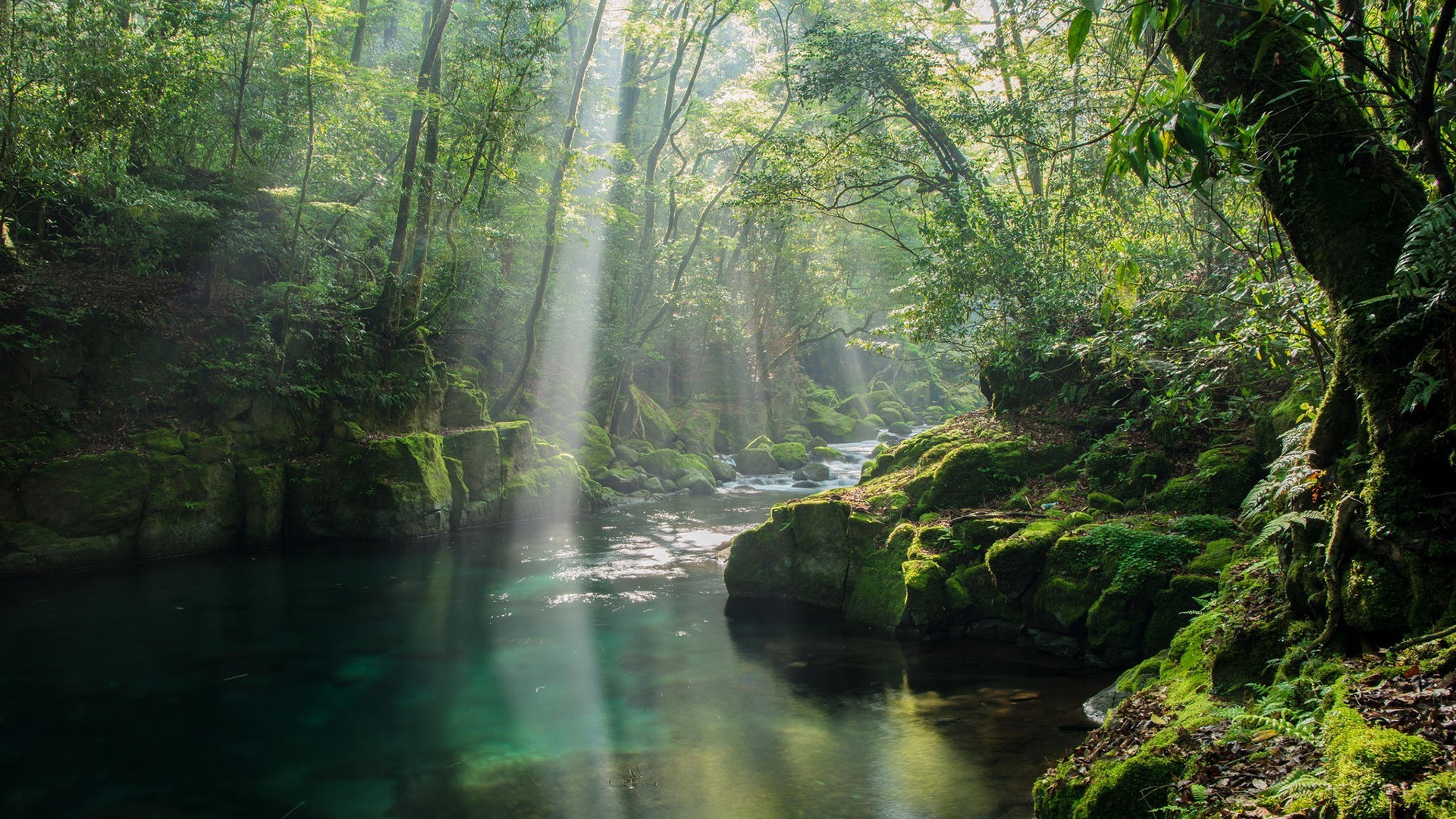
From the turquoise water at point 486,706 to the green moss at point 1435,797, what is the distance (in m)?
2.77

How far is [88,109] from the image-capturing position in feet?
41.0

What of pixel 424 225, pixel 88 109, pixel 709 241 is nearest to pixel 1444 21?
pixel 88 109

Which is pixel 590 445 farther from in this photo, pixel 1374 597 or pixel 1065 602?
pixel 1374 597

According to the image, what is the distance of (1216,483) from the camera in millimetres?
8086

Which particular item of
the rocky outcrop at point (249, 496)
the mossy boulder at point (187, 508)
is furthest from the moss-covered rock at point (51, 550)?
the mossy boulder at point (187, 508)

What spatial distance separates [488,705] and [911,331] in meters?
9.19

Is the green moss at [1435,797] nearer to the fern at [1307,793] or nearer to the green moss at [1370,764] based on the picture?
the green moss at [1370,764]

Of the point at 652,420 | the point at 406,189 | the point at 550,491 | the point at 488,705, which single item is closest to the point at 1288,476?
the point at 488,705

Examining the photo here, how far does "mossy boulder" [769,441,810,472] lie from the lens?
26.2 meters

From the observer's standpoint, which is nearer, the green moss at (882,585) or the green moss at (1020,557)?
the green moss at (1020,557)

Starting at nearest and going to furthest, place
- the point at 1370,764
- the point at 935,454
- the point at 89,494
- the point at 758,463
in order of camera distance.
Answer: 1. the point at 1370,764
2. the point at 935,454
3. the point at 89,494
4. the point at 758,463

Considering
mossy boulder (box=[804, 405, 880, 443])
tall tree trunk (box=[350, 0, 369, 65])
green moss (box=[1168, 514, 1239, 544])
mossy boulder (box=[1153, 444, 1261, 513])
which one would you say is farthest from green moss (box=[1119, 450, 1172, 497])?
mossy boulder (box=[804, 405, 880, 443])

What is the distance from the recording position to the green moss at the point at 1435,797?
2.63 metres

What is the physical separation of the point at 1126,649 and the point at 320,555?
12434mm
